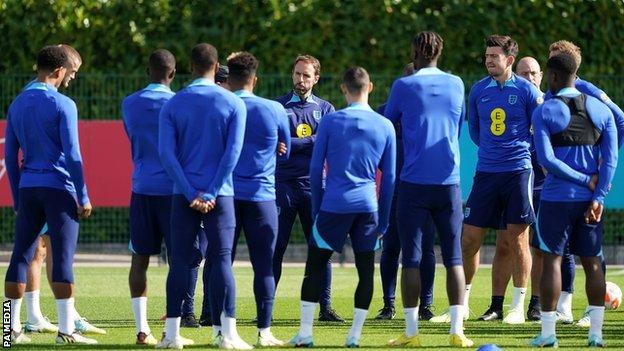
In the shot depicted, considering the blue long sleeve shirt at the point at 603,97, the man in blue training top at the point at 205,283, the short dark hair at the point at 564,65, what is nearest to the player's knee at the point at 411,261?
the short dark hair at the point at 564,65

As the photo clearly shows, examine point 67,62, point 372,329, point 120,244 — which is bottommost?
point 120,244

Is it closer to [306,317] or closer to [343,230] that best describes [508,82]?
[343,230]

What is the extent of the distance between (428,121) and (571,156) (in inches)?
41.0

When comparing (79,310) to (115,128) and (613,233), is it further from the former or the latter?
(613,233)

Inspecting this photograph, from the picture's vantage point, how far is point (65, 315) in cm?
1060

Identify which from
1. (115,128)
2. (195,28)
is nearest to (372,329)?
(115,128)

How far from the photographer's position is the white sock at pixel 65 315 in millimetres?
10562

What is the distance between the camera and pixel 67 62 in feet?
35.4

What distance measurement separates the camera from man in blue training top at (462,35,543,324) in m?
12.3

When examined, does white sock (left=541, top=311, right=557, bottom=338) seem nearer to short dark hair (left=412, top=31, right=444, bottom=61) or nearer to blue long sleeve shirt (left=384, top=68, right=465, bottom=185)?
A: blue long sleeve shirt (left=384, top=68, right=465, bottom=185)

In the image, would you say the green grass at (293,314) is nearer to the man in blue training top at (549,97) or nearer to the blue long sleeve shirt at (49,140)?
the man in blue training top at (549,97)

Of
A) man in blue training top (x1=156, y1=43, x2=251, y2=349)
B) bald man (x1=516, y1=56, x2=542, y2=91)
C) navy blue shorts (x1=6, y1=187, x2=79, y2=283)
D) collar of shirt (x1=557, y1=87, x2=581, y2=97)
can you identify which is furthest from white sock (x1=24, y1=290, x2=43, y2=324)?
bald man (x1=516, y1=56, x2=542, y2=91)

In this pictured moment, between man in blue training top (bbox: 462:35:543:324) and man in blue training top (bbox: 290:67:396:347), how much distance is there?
6.75 ft

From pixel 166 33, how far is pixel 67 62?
9553 mm
